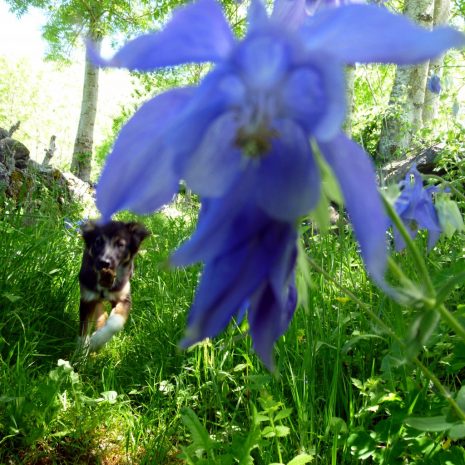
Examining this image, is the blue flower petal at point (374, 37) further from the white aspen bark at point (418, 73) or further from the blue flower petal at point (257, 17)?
the white aspen bark at point (418, 73)

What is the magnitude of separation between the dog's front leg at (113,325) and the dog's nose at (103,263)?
9.6 inches

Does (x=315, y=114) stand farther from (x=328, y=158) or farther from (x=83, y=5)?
(x=83, y=5)

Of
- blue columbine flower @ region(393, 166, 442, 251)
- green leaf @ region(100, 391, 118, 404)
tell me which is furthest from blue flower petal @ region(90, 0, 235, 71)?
green leaf @ region(100, 391, 118, 404)

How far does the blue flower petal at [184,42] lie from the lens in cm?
49

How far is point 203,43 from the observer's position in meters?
0.50

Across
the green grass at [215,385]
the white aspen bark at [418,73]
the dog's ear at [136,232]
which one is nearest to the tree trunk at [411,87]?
the white aspen bark at [418,73]

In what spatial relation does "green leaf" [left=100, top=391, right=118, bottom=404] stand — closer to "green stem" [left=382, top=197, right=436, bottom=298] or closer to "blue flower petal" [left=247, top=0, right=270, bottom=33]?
"green stem" [left=382, top=197, right=436, bottom=298]

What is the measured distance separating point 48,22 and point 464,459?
1470cm

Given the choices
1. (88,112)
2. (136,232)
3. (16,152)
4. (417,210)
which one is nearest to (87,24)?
(88,112)

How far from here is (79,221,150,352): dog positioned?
327cm

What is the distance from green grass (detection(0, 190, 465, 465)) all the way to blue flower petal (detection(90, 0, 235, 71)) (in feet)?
3.01

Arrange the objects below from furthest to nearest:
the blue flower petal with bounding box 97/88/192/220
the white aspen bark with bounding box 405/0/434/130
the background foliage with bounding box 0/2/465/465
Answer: the white aspen bark with bounding box 405/0/434/130 < the background foliage with bounding box 0/2/465/465 < the blue flower petal with bounding box 97/88/192/220

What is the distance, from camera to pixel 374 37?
429mm

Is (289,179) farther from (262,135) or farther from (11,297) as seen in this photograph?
(11,297)
